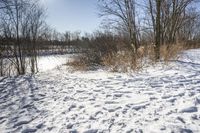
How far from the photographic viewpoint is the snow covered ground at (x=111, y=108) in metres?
3.70

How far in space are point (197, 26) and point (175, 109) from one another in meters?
43.5

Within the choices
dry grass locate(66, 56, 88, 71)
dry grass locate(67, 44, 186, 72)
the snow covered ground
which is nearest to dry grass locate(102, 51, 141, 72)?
dry grass locate(67, 44, 186, 72)

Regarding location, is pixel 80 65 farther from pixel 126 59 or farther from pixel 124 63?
pixel 124 63

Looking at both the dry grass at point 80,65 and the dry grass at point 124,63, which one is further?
the dry grass at point 80,65

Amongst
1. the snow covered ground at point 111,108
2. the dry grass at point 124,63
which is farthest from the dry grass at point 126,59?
the snow covered ground at point 111,108

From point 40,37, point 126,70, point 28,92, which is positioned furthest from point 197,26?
point 28,92

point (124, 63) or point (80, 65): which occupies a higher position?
point (124, 63)

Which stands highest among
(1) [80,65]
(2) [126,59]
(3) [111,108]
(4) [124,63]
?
(2) [126,59]

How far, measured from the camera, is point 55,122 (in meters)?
4.18

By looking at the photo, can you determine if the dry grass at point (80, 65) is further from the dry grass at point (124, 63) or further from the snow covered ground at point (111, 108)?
the snow covered ground at point (111, 108)

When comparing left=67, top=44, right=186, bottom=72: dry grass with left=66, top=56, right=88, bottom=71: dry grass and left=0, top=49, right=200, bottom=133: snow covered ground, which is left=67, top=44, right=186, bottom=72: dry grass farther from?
left=0, top=49, right=200, bottom=133: snow covered ground

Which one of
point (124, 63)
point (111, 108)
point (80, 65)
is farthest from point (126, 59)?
point (111, 108)

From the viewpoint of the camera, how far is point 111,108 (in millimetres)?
4578

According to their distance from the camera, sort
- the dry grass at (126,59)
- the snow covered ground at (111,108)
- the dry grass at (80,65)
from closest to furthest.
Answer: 1. the snow covered ground at (111,108)
2. the dry grass at (126,59)
3. the dry grass at (80,65)
